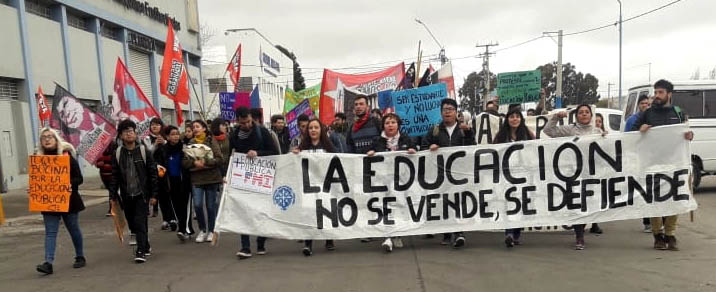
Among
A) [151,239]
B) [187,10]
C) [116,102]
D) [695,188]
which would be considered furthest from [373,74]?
[187,10]

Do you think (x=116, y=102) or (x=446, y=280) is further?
(x=116, y=102)

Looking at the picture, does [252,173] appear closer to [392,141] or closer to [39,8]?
[392,141]

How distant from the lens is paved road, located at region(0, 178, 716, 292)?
15.5 ft

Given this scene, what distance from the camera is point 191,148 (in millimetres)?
6793

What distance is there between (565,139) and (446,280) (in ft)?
8.26

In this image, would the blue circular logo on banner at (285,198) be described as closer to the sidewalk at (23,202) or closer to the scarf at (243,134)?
the scarf at (243,134)

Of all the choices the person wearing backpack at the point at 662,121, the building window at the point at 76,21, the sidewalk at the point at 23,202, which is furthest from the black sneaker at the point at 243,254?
the building window at the point at 76,21

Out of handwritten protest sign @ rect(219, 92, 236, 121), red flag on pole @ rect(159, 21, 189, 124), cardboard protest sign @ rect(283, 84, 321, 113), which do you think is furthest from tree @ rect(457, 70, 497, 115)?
red flag on pole @ rect(159, 21, 189, 124)

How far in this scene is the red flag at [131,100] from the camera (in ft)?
30.8

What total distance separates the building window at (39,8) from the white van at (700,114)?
17984 millimetres

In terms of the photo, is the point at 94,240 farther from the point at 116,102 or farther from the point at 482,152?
the point at 482,152

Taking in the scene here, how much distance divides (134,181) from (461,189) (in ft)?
12.7

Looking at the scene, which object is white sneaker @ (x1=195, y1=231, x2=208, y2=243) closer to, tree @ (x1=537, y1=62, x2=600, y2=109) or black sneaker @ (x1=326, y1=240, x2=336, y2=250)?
black sneaker @ (x1=326, y1=240, x2=336, y2=250)

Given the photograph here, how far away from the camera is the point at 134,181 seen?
5.98m
